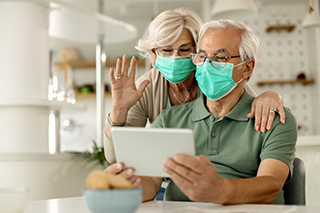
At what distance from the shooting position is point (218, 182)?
953 mm

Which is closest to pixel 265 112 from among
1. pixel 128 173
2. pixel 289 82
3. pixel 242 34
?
pixel 242 34

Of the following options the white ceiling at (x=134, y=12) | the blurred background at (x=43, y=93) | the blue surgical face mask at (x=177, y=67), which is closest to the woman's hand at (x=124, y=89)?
the blue surgical face mask at (x=177, y=67)

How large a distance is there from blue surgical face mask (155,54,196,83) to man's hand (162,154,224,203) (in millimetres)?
827

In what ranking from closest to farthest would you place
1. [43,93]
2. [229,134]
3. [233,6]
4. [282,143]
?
[282,143]
[229,134]
[43,93]
[233,6]

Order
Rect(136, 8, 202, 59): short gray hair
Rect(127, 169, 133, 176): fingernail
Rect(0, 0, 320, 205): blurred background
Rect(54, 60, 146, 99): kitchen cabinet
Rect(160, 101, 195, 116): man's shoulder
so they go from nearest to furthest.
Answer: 1. Rect(127, 169, 133, 176): fingernail
2. Rect(160, 101, 195, 116): man's shoulder
3. Rect(136, 8, 202, 59): short gray hair
4. Rect(0, 0, 320, 205): blurred background
5. Rect(54, 60, 146, 99): kitchen cabinet

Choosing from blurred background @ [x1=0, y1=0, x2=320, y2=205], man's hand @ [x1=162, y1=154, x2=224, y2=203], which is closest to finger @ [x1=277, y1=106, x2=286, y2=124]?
man's hand @ [x1=162, y1=154, x2=224, y2=203]

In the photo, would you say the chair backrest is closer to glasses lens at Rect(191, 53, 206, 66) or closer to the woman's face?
glasses lens at Rect(191, 53, 206, 66)

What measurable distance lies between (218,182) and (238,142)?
1.29 feet

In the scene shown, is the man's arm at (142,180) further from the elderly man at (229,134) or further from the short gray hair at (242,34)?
the short gray hair at (242,34)

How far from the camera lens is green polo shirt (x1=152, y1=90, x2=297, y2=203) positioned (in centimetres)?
125

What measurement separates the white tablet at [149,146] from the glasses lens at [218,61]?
0.64 meters

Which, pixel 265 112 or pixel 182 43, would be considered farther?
pixel 182 43

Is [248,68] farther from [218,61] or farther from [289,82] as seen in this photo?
[289,82]

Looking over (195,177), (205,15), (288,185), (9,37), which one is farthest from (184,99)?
(205,15)
